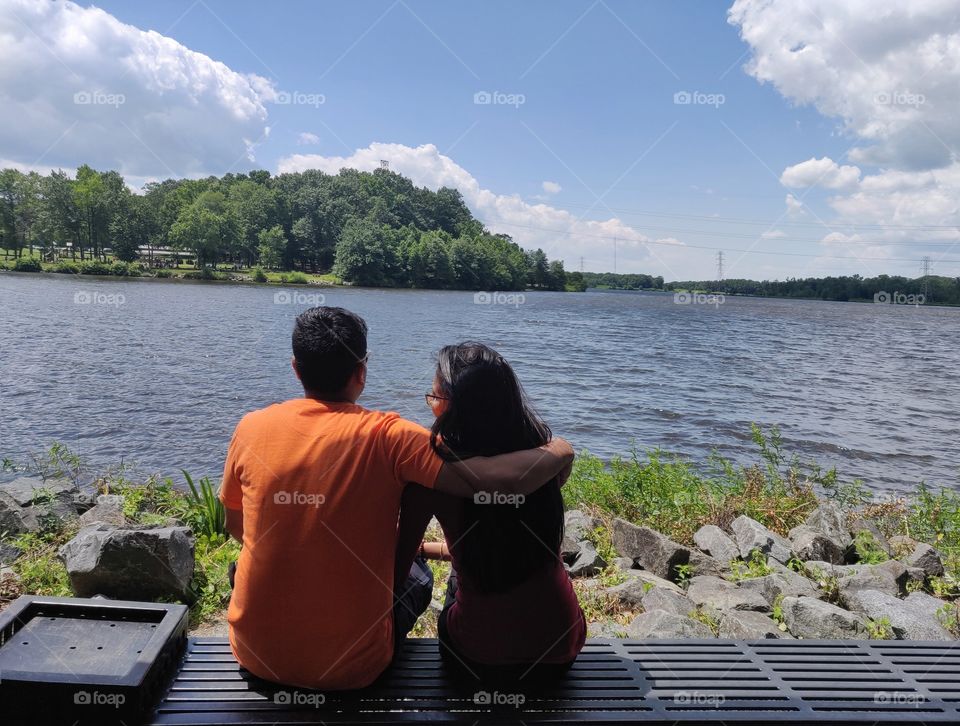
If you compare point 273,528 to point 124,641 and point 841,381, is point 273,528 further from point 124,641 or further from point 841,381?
point 841,381

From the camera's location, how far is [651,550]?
6695 millimetres

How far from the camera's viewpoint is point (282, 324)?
37.2m

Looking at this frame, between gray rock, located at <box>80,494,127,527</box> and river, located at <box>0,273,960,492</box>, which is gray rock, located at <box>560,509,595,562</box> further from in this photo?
gray rock, located at <box>80,494,127,527</box>

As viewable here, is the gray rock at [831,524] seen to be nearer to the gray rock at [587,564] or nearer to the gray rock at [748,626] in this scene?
the gray rock at [587,564]

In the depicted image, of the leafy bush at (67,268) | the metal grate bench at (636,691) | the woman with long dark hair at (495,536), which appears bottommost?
the metal grate bench at (636,691)

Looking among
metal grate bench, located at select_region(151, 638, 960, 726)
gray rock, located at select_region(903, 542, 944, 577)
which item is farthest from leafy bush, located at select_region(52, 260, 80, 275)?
metal grate bench, located at select_region(151, 638, 960, 726)

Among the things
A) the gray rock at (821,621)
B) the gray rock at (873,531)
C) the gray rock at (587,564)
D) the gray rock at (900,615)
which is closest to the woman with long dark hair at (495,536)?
the gray rock at (821,621)

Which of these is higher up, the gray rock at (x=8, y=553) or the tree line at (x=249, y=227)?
the tree line at (x=249, y=227)

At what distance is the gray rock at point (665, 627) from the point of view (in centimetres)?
459

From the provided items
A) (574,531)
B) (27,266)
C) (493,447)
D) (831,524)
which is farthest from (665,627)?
(27,266)

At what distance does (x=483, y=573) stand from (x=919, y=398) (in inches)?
1004

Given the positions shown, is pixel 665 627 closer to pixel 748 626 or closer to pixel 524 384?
pixel 748 626

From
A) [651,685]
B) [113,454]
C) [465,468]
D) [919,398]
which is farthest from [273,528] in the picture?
[919,398]

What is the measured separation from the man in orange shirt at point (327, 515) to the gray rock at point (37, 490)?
6155 mm
